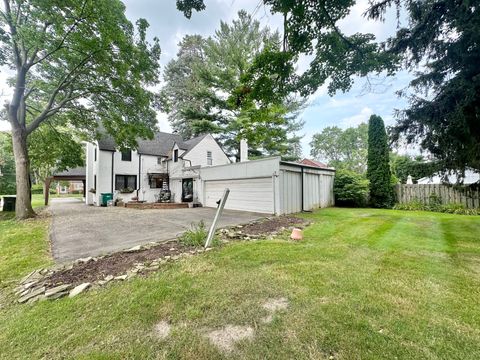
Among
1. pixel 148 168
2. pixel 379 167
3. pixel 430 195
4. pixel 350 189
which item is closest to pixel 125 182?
pixel 148 168

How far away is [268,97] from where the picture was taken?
5000 millimetres

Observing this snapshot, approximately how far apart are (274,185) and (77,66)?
1014 centimetres

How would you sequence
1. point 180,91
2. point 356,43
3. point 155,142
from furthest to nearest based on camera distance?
point 180,91, point 155,142, point 356,43


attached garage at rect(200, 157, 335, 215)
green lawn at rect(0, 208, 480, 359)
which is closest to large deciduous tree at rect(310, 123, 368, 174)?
attached garage at rect(200, 157, 335, 215)

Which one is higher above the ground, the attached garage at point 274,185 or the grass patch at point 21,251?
the attached garage at point 274,185

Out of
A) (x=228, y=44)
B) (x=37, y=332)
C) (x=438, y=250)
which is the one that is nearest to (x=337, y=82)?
(x=438, y=250)

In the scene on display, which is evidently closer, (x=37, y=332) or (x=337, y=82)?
(x=37, y=332)

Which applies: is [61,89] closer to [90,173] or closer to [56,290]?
[90,173]

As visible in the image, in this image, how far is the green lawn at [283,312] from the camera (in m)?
1.90

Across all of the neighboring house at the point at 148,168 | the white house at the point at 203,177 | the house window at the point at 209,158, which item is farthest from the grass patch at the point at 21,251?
the house window at the point at 209,158

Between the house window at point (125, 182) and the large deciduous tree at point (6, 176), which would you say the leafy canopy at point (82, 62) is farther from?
the large deciduous tree at point (6, 176)

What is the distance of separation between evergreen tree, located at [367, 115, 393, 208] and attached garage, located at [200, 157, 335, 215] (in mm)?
2201

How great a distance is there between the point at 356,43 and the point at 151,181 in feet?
57.4

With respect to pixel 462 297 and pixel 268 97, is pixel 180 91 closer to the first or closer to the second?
pixel 268 97
